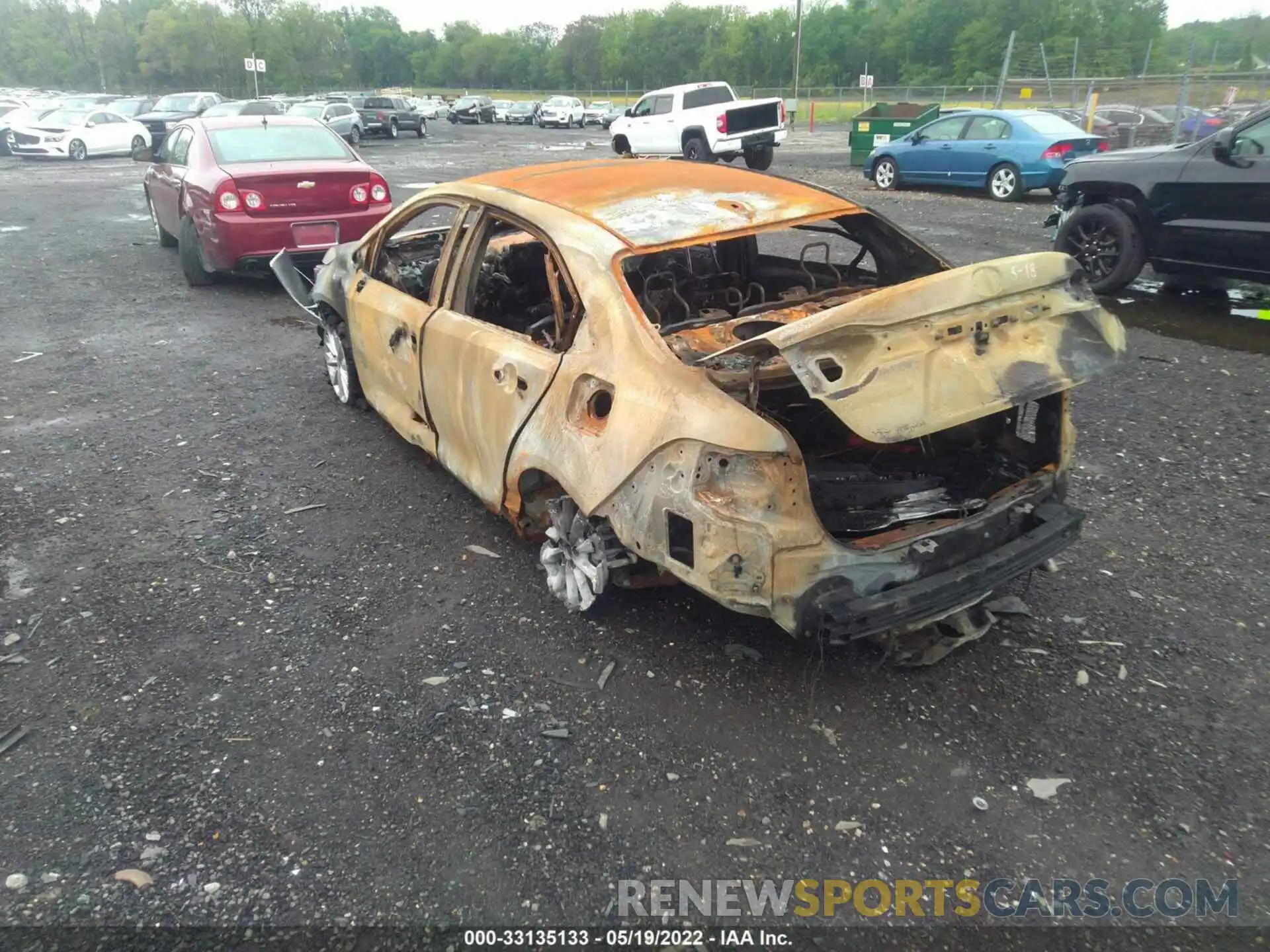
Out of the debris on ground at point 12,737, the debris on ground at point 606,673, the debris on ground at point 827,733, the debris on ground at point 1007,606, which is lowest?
the debris on ground at point 827,733

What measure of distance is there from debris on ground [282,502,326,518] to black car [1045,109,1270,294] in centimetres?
540

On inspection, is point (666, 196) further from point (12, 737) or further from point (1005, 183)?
point (1005, 183)

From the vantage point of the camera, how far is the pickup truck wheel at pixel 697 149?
21.7m

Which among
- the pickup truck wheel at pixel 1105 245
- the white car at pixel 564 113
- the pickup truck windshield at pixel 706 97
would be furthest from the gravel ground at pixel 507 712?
the white car at pixel 564 113

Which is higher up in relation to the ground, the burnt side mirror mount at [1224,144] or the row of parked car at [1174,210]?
the burnt side mirror mount at [1224,144]

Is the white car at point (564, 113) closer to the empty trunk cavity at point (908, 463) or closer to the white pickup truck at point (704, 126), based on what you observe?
the white pickup truck at point (704, 126)

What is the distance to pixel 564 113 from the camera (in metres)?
41.4

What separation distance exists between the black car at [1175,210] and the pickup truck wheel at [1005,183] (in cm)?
603

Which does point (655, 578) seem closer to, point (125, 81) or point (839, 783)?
point (839, 783)

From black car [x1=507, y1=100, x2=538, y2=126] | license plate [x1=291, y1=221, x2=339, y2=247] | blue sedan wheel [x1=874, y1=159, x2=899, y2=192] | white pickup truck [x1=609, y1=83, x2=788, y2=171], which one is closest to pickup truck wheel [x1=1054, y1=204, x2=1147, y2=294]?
license plate [x1=291, y1=221, x2=339, y2=247]

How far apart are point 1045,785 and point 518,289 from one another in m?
3.32

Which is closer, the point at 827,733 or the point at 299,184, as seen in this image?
the point at 827,733

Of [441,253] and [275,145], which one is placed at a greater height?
[275,145]

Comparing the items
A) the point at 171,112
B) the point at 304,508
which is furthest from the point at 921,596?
the point at 171,112
